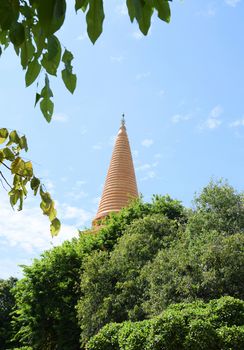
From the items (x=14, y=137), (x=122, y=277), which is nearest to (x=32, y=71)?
(x=14, y=137)

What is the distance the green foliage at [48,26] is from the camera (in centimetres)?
96

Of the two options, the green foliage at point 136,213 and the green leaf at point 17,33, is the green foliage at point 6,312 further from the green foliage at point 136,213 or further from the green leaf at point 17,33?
the green leaf at point 17,33

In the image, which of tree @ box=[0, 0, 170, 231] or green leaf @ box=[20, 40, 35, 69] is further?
green leaf @ box=[20, 40, 35, 69]

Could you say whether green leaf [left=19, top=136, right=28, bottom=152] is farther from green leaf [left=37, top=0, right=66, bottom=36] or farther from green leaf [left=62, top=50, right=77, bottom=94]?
green leaf [left=37, top=0, right=66, bottom=36]

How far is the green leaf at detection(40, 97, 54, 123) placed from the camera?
1411 mm

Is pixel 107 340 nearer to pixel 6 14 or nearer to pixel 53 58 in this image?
pixel 53 58

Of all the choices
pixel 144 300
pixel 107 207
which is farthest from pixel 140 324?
pixel 107 207

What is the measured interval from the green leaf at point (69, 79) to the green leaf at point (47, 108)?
13cm

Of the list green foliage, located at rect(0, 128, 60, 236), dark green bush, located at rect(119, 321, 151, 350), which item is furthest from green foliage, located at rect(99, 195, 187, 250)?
green foliage, located at rect(0, 128, 60, 236)

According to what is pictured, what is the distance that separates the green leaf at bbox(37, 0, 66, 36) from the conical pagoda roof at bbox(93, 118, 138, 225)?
22.2 meters

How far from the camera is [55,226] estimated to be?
1.85 meters

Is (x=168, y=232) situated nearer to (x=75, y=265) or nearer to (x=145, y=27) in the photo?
(x=75, y=265)

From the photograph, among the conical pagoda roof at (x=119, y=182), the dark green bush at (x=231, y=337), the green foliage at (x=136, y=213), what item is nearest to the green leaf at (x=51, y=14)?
the dark green bush at (x=231, y=337)

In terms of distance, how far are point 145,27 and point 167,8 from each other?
95mm
